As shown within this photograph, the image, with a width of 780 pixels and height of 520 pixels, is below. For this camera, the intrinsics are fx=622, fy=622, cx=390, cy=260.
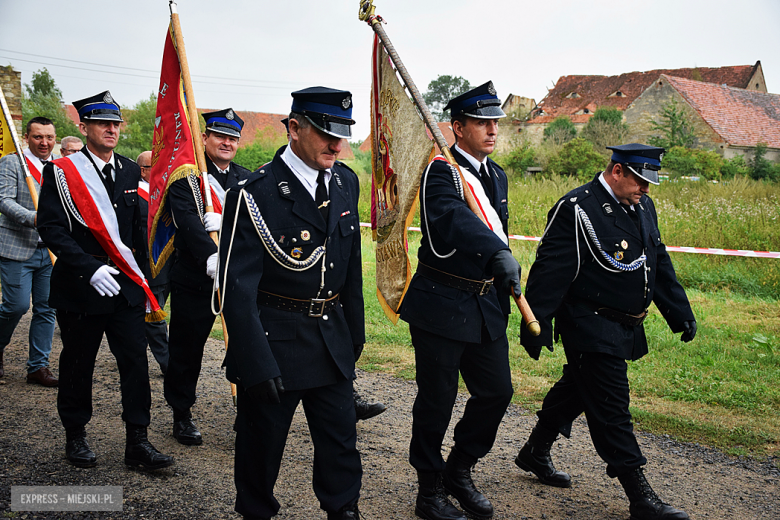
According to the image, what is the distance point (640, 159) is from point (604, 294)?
0.81 metres

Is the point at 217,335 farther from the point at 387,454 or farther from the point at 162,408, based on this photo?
the point at 387,454

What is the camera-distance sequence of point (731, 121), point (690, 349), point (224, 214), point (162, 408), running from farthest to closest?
point (731, 121) → point (690, 349) → point (162, 408) → point (224, 214)

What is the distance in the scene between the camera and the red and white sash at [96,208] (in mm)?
3889

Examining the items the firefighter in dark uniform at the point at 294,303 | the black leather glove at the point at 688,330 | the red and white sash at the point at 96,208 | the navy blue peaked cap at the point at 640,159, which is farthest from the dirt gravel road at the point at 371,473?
the navy blue peaked cap at the point at 640,159

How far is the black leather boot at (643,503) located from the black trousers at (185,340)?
281 centimetres

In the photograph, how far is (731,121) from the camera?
28.3 m

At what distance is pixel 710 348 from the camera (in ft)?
21.3

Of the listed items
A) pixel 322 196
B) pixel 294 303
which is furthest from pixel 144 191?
pixel 294 303

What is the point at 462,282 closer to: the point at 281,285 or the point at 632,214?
the point at 281,285

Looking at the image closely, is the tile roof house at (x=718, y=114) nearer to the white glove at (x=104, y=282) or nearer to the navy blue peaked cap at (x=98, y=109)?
the navy blue peaked cap at (x=98, y=109)

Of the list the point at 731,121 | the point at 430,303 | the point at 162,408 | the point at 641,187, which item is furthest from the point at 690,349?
the point at 731,121

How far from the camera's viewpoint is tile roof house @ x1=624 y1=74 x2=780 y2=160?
27.1 metres

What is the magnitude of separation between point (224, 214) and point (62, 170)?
5.83 ft

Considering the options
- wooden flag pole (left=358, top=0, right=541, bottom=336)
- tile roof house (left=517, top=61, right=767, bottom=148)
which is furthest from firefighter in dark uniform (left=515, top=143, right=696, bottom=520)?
tile roof house (left=517, top=61, right=767, bottom=148)
